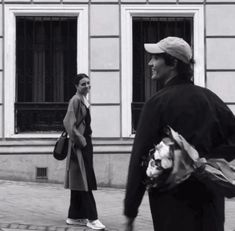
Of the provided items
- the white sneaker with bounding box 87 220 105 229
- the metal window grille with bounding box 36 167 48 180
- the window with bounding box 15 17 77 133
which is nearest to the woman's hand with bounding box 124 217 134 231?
the white sneaker with bounding box 87 220 105 229

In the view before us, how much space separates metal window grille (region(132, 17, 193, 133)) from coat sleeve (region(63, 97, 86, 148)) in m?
4.56

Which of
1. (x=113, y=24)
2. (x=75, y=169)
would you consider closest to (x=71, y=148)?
(x=75, y=169)

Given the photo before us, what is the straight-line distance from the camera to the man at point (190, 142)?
3754 millimetres

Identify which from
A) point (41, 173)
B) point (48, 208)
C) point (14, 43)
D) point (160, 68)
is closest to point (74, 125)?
point (48, 208)

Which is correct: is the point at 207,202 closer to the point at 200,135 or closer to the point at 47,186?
the point at 200,135

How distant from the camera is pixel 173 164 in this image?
12.3 ft

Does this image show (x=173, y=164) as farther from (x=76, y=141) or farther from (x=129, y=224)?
(x=76, y=141)

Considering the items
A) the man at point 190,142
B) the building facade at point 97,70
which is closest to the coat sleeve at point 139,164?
the man at point 190,142

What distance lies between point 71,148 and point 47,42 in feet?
16.1

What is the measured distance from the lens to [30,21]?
1294cm

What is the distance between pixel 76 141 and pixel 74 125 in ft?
0.65

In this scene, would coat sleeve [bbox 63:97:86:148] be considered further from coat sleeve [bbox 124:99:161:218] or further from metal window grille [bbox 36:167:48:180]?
coat sleeve [bbox 124:99:161:218]

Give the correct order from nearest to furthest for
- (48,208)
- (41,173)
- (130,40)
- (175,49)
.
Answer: (175,49) < (48,208) < (41,173) < (130,40)

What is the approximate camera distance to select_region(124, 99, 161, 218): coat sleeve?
3740 millimetres
